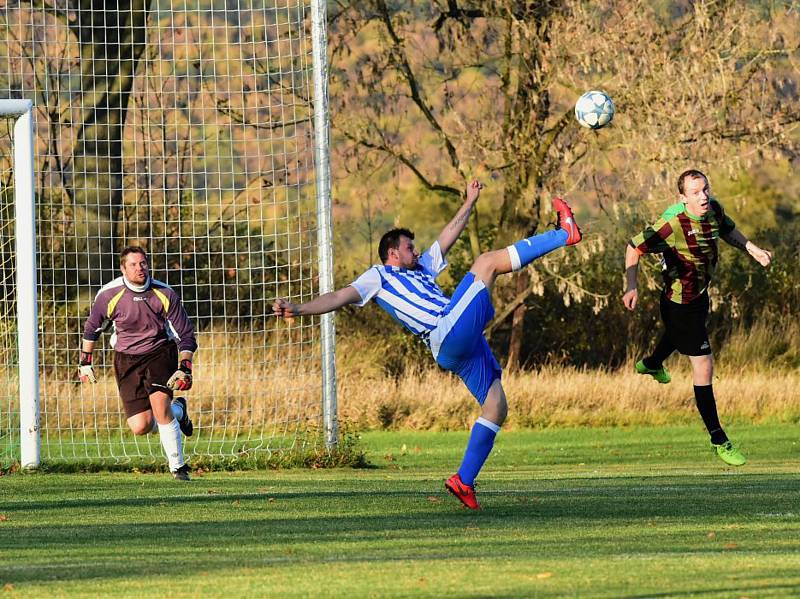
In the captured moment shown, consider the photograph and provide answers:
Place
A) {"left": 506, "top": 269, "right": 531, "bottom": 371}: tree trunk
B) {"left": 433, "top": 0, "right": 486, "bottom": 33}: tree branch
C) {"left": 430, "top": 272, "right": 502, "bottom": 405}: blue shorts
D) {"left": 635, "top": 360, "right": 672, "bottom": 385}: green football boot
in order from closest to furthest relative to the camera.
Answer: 1. {"left": 430, "top": 272, "right": 502, "bottom": 405}: blue shorts
2. {"left": 635, "top": 360, "right": 672, "bottom": 385}: green football boot
3. {"left": 433, "top": 0, "right": 486, "bottom": 33}: tree branch
4. {"left": 506, "top": 269, "right": 531, "bottom": 371}: tree trunk

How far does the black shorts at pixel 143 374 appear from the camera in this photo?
12703 millimetres

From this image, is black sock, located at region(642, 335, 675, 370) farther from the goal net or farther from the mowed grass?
the goal net

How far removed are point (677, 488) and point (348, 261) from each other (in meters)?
17.5

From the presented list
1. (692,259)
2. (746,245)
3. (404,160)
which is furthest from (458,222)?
(404,160)

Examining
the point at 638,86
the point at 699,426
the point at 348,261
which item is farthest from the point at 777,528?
the point at 348,261

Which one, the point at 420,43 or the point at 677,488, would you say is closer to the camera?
the point at 677,488

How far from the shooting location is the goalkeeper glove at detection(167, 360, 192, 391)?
39.4 ft

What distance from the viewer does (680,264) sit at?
464 inches

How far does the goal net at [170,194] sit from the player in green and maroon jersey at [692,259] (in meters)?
4.08

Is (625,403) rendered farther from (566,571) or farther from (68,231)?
(566,571)

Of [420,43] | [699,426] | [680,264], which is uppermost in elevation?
[420,43]

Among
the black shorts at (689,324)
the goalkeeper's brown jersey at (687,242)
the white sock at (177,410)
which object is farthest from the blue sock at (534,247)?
the white sock at (177,410)

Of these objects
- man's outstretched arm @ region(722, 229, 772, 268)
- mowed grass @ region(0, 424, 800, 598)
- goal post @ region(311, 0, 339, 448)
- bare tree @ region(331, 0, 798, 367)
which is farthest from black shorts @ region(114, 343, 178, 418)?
bare tree @ region(331, 0, 798, 367)

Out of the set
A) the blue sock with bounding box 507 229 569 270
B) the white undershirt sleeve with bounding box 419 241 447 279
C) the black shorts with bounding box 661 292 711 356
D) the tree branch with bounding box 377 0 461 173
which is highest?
the tree branch with bounding box 377 0 461 173
